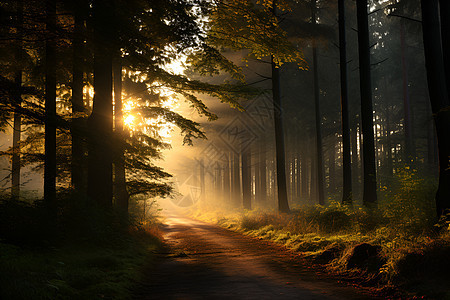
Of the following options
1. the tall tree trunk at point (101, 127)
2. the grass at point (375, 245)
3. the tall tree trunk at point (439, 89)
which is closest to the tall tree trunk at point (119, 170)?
the tall tree trunk at point (101, 127)

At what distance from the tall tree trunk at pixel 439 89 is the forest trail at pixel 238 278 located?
158 inches

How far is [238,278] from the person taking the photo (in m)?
7.66

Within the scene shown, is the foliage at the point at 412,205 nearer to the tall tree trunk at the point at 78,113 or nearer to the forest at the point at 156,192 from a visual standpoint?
the forest at the point at 156,192

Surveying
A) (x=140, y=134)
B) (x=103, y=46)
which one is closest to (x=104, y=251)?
(x=103, y=46)

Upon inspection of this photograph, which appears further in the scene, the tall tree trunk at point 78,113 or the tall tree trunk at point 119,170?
the tall tree trunk at point 119,170

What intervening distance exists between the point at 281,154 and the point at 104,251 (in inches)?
459

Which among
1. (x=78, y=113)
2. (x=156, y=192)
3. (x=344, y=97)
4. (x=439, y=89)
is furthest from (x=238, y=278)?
(x=344, y=97)

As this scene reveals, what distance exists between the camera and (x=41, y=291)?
197 inches

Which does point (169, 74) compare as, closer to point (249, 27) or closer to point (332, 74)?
point (249, 27)

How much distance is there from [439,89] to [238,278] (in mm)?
7183

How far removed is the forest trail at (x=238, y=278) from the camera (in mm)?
6336

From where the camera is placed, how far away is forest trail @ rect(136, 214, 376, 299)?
249 inches

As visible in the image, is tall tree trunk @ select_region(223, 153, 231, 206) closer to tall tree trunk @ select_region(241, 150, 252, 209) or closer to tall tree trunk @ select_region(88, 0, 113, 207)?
tall tree trunk @ select_region(241, 150, 252, 209)

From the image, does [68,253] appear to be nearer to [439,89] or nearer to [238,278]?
[238,278]
